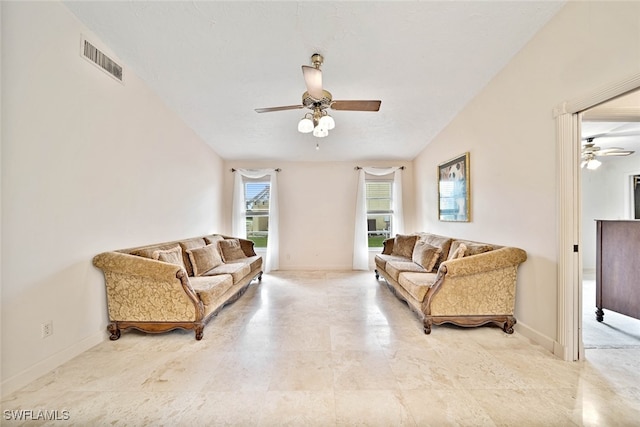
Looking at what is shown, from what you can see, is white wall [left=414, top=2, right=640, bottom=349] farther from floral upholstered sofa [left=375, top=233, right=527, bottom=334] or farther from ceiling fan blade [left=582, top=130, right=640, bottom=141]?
ceiling fan blade [left=582, top=130, right=640, bottom=141]

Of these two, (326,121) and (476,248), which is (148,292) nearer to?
(326,121)

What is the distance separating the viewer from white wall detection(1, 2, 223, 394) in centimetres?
165

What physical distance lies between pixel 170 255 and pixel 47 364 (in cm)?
122

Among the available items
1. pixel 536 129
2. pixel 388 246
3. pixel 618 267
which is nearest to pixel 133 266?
pixel 536 129

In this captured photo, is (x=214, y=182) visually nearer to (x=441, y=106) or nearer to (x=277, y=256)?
(x=277, y=256)

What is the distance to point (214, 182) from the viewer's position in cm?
508

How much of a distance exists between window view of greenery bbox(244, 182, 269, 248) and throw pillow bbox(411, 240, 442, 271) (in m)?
3.34

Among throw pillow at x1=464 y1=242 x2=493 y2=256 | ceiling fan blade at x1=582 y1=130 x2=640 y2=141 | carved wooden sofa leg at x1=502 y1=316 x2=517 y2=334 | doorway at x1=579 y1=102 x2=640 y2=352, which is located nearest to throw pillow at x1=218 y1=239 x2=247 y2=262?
throw pillow at x1=464 y1=242 x2=493 y2=256

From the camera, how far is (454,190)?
3.68 m

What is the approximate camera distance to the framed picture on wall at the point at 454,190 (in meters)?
3.34

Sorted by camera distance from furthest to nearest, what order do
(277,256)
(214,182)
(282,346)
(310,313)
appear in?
(277,256)
(214,182)
(310,313)
(282,346)

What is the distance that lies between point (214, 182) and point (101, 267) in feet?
9.97

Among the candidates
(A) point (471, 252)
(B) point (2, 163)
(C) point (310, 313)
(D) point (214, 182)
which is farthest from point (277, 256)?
(B) point (2, 163)

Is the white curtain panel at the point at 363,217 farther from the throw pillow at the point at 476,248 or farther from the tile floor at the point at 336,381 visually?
the tile floor at the point at 336,381
